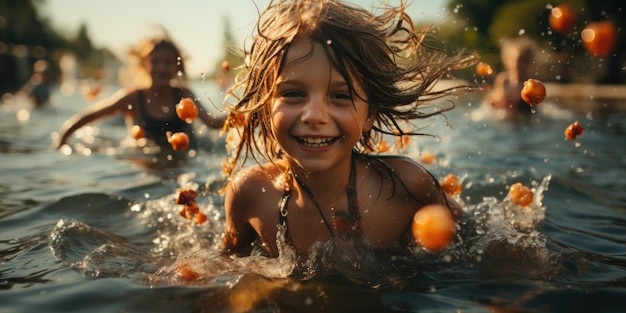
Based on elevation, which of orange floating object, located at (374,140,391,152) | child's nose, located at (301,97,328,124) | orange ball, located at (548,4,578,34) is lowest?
orange floating object, located at (374,140,391,152)

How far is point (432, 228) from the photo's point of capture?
3.44 m

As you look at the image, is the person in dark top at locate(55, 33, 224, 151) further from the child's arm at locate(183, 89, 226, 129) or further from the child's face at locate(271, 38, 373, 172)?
the child's face at locate(271, 38, 373, 172)

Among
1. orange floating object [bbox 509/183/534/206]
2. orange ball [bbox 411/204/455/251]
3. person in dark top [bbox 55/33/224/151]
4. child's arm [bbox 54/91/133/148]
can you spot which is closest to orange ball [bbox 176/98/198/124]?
orange ball [bbox 411/204/455/251]

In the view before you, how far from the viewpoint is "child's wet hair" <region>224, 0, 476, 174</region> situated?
3250mm

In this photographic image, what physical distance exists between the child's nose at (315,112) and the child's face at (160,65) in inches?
229

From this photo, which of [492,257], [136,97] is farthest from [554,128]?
[492,257]

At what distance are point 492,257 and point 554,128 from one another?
8.46m

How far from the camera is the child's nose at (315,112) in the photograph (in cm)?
303

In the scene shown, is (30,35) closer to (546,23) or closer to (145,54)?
(546,23)

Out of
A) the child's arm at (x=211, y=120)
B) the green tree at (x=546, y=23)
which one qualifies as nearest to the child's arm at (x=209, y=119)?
the child's arm at (x=211, y=120)

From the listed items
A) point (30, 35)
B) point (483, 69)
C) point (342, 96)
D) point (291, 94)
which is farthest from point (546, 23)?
point (30, 35)

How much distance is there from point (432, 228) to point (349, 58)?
1121 mm

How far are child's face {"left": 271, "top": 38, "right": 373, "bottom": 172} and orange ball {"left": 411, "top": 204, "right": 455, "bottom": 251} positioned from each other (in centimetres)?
69

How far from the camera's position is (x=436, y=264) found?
3383 millimetres
